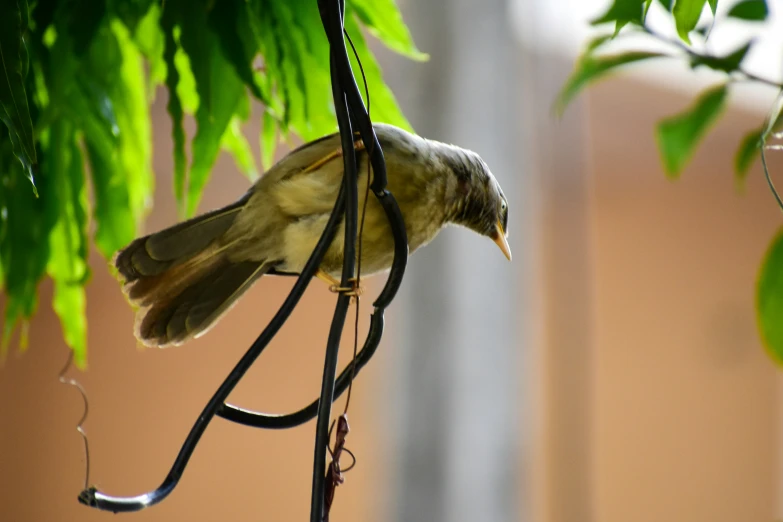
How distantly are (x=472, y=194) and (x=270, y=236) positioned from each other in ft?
→ 0.64

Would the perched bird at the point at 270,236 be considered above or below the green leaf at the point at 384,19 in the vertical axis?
below

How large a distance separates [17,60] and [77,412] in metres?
2.93

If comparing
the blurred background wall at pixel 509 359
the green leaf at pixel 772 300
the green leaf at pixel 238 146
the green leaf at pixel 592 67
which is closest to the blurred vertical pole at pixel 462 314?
the blurred background wall at pixel 509 359

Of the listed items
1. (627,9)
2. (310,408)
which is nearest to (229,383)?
(310,408)

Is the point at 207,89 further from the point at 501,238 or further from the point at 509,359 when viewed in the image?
the point at 509,359

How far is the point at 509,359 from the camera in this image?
8.46 ft

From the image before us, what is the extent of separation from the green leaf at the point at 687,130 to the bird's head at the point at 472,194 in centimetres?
27

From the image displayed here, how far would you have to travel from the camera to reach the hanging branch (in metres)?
0.57

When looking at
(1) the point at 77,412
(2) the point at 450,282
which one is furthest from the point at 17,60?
(1) the point at 77,412

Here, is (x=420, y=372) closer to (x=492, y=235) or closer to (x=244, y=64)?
(x=492, y=235)

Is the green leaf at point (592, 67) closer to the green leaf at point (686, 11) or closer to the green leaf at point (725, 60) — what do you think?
the green leaf at point (725, 60)

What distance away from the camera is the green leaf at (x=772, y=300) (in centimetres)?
84

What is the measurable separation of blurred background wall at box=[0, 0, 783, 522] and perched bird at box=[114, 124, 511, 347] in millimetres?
1705

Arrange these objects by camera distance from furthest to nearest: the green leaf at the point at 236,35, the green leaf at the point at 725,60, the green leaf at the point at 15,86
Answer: the green leaf at the point at 725,60, the green leaf at the point at 236,35, the green leaf at the point at 15,86
